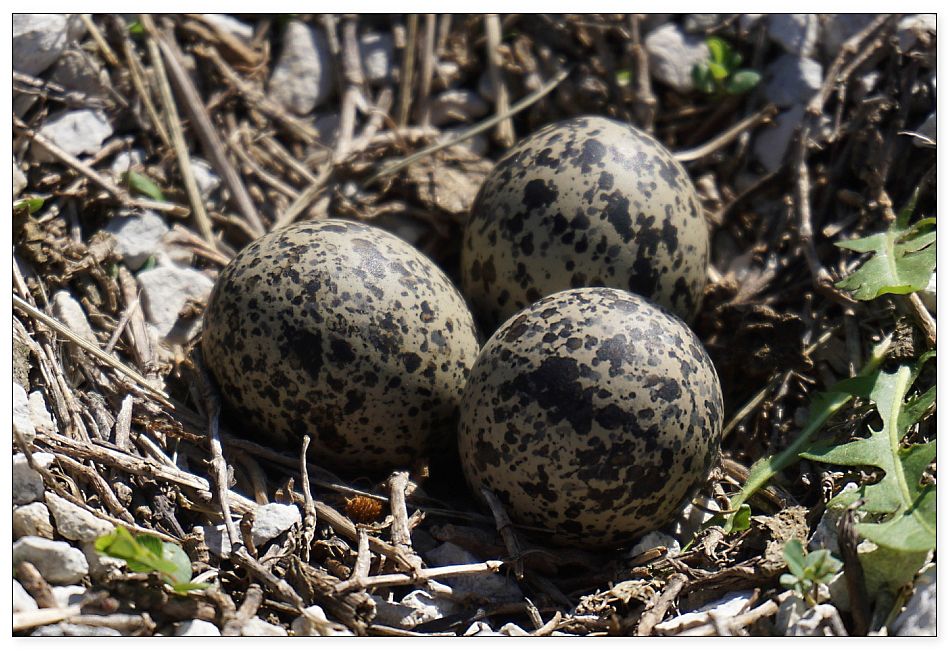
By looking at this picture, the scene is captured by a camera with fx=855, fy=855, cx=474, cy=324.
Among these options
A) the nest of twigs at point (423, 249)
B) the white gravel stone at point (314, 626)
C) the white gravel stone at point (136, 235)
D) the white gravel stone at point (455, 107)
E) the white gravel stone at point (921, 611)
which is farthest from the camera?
the white gravel stone at point (455, 107)

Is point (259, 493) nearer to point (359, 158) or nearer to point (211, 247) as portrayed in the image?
point (211, 247)

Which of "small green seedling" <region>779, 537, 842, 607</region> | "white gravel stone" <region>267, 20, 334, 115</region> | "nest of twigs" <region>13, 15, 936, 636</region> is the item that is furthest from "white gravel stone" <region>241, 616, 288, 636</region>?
"white gravel stone" <region>267, 20, 334, 115</region>

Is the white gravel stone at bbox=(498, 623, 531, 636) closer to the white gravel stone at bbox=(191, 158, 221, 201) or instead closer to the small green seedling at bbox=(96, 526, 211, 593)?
the small green seedling at bbox=(96, 526, 211, 593)

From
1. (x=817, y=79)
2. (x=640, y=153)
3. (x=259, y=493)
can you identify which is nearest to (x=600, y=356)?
(x=640, y=153)

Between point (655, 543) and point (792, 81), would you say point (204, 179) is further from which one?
point (792, 81)

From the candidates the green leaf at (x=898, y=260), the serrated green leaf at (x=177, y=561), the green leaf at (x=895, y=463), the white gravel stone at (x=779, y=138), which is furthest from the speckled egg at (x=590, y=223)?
the serrated green leaf at (x=177, y=561)

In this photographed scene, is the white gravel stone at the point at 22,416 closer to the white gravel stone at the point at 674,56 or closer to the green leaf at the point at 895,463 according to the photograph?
the green leaf at the point at 895,463

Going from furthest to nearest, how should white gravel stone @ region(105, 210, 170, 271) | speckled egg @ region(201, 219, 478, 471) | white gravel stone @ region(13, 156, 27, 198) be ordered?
white gravel stone @ region(105, 210, 170, 271) → white gravel stone @ region(13, 156, 27, 198) → speckled egg @ region(201, 219, 478, 471)
